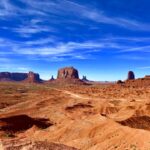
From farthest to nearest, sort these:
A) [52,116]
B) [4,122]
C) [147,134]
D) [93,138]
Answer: [52,116], [4,122], [93,138], [147,134]

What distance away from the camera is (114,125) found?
124ft

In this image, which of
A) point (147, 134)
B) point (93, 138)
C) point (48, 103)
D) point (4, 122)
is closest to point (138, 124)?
point (93, 138)

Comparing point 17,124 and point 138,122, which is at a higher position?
point 138,122

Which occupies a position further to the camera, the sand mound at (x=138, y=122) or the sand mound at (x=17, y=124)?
the sand mound at (x=17, y=124)

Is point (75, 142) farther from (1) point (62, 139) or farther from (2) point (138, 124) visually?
(2) point (138, 124)

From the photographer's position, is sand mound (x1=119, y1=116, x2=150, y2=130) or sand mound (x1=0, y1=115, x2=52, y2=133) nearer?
sand mound (x1=119, y1=116, x2=150, y2=130)

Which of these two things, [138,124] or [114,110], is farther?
[114,110]

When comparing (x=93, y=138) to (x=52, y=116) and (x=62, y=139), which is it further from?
(x=52, y=116)

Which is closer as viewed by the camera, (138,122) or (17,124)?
(138,122)


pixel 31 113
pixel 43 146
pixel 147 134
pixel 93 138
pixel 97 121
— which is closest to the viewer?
pixel 43 146

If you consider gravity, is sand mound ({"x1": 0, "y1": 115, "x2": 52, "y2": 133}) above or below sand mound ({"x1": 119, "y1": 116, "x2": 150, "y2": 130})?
below

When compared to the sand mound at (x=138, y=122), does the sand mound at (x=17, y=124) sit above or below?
below

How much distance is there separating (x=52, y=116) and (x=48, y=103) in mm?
26359

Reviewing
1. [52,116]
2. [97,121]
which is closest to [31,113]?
[52,116]
